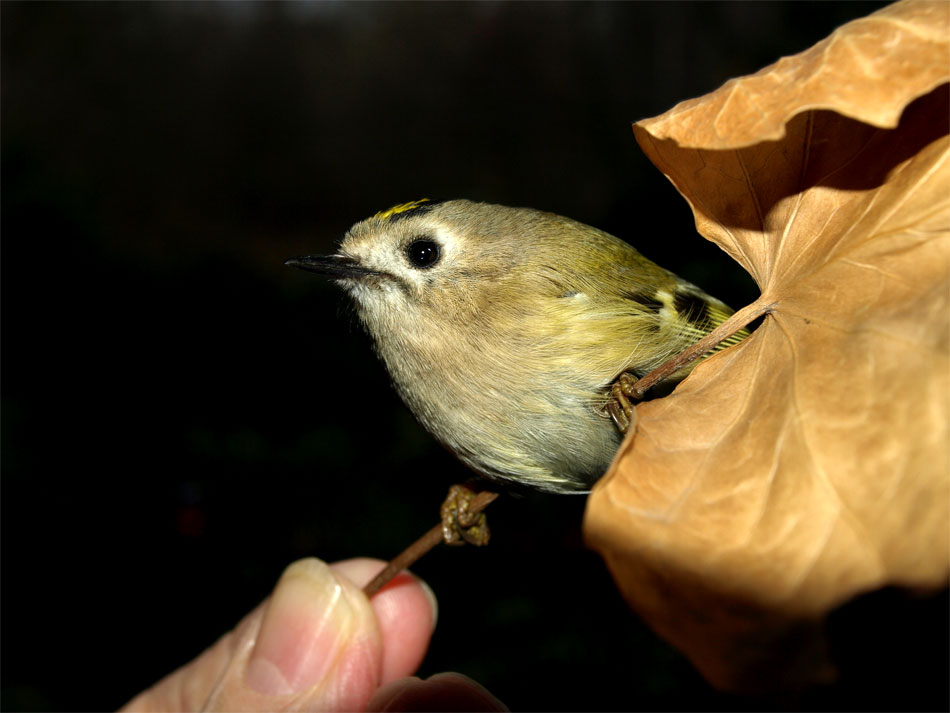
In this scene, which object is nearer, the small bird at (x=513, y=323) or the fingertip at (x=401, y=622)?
the small bird at (x=513, y=323)

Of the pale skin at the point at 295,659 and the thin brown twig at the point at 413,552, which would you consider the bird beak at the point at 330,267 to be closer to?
the thin brown twig at the point at 413,552

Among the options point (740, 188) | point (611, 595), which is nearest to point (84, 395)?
point (611, 595)

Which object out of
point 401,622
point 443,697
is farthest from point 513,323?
point 401,622

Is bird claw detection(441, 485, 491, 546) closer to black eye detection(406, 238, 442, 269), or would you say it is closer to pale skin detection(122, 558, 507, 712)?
pale skin detection(122, 558, 507, 712)

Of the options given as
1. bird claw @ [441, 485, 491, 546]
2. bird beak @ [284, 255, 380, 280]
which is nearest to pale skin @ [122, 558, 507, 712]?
bird claw @ [441, 485, 491, 546]

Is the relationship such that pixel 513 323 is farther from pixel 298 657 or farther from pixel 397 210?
pixel 298 657

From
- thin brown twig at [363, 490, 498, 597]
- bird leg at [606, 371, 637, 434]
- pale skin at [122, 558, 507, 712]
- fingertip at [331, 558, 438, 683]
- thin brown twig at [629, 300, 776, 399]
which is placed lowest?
fingertip at [331, 558, 438, 683]

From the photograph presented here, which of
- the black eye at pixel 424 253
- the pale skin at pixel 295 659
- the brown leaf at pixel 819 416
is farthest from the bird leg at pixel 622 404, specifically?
the pale skin at pixel 295 659

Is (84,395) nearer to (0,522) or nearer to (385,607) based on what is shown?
(0,522)
